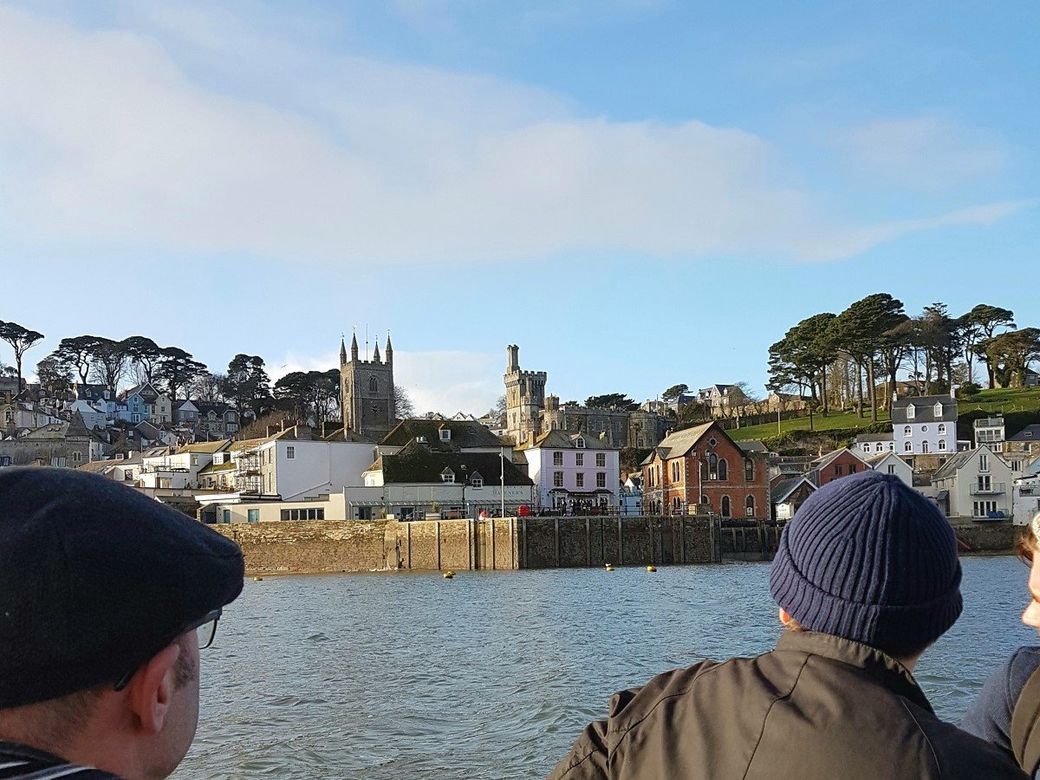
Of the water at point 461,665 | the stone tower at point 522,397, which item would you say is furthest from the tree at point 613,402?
the water at point 461,665

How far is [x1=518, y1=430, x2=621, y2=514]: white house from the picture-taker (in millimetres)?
74938

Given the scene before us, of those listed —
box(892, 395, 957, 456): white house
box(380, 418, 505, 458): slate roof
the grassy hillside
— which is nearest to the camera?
box(380, 418, 505, 458): slate roof

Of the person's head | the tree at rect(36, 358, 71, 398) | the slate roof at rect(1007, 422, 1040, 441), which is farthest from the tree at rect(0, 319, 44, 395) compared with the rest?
the person's head

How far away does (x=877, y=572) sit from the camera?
2.60 m

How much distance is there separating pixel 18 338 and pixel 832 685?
478ft

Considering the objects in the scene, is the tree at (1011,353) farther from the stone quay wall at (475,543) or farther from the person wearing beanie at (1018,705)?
the person wearing beanie at (1018,705)

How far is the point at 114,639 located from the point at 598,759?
1346 mm

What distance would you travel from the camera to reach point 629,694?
2.80 metres

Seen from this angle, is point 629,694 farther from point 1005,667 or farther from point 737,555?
point 737,555

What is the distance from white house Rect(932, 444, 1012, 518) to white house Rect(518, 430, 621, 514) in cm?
2281

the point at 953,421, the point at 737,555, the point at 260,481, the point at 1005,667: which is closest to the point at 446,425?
the point at 260,481

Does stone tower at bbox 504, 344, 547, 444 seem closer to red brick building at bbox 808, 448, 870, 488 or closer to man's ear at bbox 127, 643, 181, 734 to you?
red brick building at bbox 808, 448, 870, 488

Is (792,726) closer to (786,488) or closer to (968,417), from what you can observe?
(786,488)

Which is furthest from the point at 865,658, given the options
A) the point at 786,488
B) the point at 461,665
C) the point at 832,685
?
the point at 786,488
